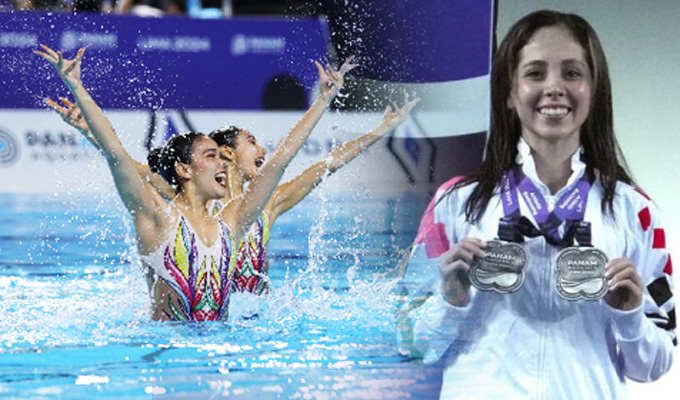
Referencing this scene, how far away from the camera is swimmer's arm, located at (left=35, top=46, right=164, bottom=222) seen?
89.3 inches

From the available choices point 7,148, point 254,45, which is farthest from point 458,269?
point 7,148

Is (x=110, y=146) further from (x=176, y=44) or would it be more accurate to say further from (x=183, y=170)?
(x=176, y=44)

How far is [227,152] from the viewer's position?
113 inches

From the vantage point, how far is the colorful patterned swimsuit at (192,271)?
8.52 ft

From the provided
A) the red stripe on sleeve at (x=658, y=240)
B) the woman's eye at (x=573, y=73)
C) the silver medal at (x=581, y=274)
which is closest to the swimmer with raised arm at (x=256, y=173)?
the woman's eye at (x=573, y=73)

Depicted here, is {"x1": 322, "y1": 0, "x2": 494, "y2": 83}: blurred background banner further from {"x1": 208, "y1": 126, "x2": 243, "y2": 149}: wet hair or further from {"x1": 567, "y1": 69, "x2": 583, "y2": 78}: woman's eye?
{"x1": 567, "y1": 69, "x2": 583, "y2": 78}: woman's eye

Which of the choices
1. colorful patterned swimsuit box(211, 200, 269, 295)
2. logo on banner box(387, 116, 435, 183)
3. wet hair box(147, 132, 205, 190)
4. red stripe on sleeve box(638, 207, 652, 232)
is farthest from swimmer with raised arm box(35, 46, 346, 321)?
red stripe on sleeve box(638, 207, 652, 232)

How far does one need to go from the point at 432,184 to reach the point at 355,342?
22.8 inches

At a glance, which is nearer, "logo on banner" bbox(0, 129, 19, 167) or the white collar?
the white collar

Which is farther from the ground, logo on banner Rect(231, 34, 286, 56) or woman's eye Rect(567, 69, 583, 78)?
logo on banner Rect(231, 34, 286, 56)

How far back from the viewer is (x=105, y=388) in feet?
7.91

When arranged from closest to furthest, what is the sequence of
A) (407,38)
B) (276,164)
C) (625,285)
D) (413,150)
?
(625,285), (276,164), (407,38), (413,150)

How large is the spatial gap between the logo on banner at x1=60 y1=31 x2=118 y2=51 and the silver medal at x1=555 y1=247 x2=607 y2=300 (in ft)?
5.55

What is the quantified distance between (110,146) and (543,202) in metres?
1.08
